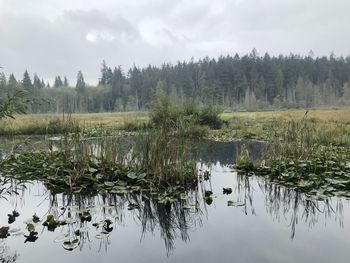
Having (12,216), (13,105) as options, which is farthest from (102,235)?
(13,105)

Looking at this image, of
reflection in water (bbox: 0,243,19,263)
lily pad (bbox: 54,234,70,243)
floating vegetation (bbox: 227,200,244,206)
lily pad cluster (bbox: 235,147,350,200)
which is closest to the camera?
reflection in water (bbox: 0,243,19,263)

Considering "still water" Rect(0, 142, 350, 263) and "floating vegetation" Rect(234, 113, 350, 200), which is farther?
"floating vegetation" Rect(234, 113, 350, 200)

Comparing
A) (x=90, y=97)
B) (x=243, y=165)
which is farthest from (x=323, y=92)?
(x=243, y=165)

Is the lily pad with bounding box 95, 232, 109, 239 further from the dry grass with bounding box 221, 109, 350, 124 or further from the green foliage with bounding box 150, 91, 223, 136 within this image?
the dry grass with bounding box 221, 109, 350, 124

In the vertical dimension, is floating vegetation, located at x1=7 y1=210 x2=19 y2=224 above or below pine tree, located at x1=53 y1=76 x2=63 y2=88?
below

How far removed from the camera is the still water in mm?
3803

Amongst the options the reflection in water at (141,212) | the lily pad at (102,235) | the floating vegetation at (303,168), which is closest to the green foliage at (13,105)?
the reflection in water at (141,212)

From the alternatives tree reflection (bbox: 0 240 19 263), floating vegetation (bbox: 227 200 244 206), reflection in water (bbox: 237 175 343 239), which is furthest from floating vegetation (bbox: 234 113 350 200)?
tree reflection (bbox: 0 240 19 263)

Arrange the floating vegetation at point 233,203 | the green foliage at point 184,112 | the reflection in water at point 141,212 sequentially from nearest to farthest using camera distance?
the reflection in water at point 141,212, the floating vegetation at point 233,203, the green foliage at point 184,112

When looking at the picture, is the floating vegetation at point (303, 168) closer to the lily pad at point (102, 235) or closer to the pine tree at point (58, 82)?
the lily pad at point (102, 235)

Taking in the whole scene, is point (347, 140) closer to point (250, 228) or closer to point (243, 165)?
point (243, 165)

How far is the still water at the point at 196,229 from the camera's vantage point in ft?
12.5

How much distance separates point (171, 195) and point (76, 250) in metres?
2.11

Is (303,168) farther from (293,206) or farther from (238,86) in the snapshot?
(238,86)
